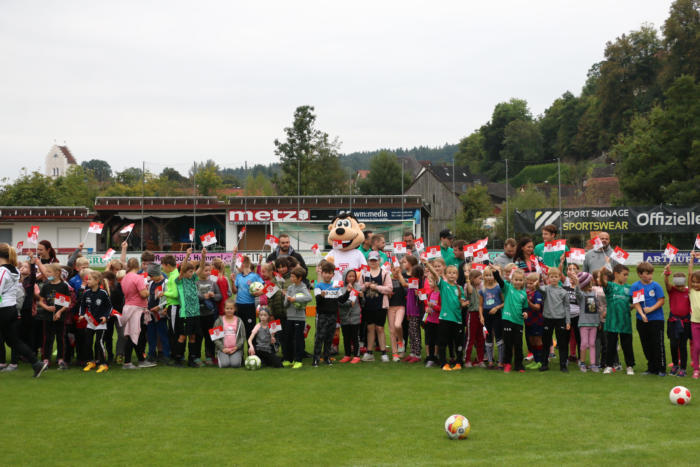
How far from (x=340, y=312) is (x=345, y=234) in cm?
156

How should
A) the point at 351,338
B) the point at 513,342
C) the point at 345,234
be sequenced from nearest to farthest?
the point at 513,342
the point at 351,338
the point at 345,234

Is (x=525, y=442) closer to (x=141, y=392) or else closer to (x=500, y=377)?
(x=500, y=377)

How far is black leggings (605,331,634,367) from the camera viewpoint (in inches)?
382

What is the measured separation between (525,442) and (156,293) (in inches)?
258

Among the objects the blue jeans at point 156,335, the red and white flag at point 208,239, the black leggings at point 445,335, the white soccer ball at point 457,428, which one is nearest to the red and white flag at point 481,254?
the black leggings at point 445,335

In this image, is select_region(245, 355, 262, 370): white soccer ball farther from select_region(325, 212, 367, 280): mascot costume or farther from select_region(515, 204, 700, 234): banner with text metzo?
select_region(515, 204, 700, 234): banner with text metzo

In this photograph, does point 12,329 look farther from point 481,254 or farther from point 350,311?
point 481,254

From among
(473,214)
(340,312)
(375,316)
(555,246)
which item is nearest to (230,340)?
(340,312)

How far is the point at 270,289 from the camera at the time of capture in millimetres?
A: 10867

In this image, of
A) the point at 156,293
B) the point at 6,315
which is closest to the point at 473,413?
the point at 156,293

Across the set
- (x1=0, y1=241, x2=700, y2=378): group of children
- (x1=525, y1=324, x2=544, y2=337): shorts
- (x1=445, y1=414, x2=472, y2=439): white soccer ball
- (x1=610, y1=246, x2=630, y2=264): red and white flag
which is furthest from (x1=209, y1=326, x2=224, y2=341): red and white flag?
(x1=610, y1=246, x2=630, y2=264): red and white flag

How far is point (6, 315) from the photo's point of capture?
967 cm

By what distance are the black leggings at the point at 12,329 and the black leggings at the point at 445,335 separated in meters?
5.94

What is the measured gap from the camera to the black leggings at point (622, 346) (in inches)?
382
